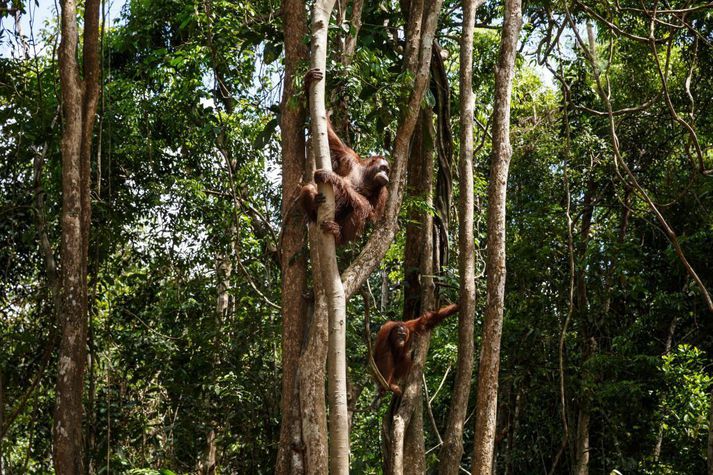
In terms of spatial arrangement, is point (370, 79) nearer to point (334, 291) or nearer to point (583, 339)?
point (334, 291)

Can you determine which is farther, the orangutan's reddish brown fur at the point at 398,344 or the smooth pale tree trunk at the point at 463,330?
the orangutan's reddish brown fur at the point at 398,344

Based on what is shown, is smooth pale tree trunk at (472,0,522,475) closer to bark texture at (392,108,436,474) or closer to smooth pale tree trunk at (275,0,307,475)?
bark texture at (392,108,436,474)

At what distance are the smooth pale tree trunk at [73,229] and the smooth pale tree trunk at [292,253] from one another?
1.42 meters

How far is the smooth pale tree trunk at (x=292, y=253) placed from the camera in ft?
15.7

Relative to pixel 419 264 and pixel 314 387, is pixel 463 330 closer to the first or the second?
pixel 419 264

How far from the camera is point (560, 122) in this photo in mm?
8680

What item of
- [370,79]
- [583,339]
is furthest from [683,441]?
A: [370,79]

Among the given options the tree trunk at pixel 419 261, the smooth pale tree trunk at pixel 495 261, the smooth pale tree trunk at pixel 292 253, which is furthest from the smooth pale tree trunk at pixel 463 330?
the smooth pale tree trunk at pixel 292 253

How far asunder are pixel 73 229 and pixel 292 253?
5.29 ft

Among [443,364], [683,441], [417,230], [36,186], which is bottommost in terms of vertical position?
[683,441]

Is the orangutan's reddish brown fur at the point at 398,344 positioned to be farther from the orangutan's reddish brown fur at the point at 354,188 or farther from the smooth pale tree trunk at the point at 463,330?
the orangutan's reddish brown fur at the point at 354,188

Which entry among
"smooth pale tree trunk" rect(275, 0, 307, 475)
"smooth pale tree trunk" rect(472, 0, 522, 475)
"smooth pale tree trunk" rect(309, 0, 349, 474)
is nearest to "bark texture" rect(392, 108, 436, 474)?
"smooth pale tree trunk" rect(472, 0, 522, 475)

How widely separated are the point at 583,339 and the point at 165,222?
427 cm

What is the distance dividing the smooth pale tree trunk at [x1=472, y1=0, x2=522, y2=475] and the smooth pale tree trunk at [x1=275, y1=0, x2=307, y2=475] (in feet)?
3.74
